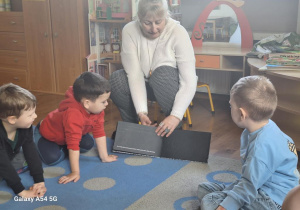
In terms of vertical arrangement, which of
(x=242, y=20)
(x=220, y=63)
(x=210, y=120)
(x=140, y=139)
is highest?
(x=242, y=20)

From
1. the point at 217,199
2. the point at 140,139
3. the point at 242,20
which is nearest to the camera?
the point at 217,199

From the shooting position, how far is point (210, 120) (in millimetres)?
2854

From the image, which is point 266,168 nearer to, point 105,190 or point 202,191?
point 202,191

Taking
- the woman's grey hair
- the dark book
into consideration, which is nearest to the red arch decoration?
the woman's grey hair

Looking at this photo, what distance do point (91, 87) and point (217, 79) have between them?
184 cm

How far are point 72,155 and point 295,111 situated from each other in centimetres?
117

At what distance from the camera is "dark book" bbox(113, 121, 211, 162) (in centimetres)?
204

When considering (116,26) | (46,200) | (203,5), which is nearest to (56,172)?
(46,200)

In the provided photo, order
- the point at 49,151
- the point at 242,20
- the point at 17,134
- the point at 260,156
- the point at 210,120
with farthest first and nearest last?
the point at 242,20 → the point at 210,120 → the point at 49,151 → the point at 17,134 → the point at 260,156

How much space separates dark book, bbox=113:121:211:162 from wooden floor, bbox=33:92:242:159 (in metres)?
0.17

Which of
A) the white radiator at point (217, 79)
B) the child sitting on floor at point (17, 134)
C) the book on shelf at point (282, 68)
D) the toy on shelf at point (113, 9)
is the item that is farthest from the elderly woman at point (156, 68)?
the white radiator at point (217, 79)

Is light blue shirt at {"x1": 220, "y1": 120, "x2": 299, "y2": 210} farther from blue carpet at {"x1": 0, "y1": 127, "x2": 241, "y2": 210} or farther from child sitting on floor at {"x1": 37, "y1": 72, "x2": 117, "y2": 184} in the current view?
child sitting on floor at {"x1": 37, "y1": 72, "x2": 117, "y2": 184}

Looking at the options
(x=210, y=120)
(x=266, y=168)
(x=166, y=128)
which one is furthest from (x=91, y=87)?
(x=210, y=120)

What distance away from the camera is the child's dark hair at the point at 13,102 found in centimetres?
155
